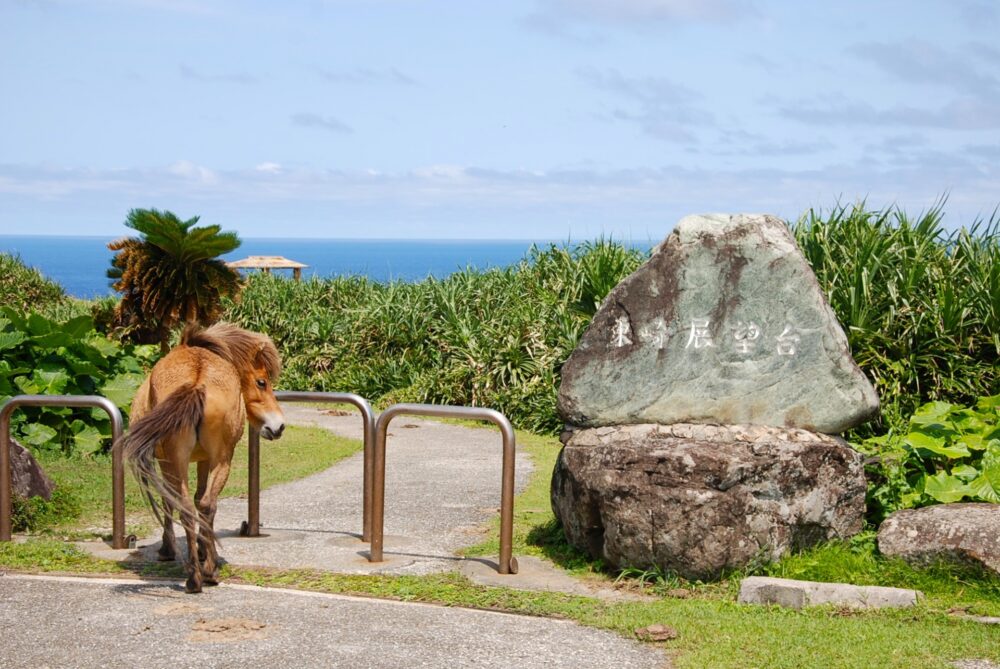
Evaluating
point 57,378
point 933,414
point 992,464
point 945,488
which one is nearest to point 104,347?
point 57,378

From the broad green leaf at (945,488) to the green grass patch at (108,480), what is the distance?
4.92 meters

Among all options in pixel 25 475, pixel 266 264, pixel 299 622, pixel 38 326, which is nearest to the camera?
pixel 299 622

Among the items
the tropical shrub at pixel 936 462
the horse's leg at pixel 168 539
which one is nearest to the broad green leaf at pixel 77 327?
the horse's leg at pixel 168 539

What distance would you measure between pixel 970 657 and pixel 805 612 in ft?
2.76

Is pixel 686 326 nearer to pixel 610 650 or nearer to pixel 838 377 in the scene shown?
pixel 838 377

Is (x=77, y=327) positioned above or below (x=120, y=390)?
above

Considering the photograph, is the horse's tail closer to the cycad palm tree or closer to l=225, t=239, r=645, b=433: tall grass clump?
the cycad palm tree

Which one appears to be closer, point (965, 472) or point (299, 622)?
point (299, 622)

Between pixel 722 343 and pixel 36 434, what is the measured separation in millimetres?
6340

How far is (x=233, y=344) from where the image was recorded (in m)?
6.36

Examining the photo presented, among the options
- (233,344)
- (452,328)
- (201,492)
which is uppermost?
(233,344)

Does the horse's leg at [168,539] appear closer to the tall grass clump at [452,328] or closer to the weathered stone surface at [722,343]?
the weathered stone surface at [722,343]

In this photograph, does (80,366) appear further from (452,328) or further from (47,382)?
(452,328)

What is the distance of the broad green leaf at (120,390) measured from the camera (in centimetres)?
1040
